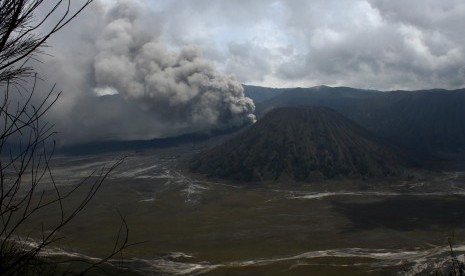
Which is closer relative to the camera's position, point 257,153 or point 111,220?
point 111,220

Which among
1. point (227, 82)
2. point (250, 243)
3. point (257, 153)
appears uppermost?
point (227, 82)

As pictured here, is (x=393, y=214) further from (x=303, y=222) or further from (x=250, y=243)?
(x=250, y=243)

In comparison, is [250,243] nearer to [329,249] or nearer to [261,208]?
[329,249]

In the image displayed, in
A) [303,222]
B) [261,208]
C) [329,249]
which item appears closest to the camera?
[329,249]

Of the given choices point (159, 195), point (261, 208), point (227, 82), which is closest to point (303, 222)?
point (261, 208)

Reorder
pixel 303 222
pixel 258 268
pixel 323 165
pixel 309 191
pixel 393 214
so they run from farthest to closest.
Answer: pixel 323 165 → pixel 309 191 → pixel 393 214 → pixel 303 222 → pixel 258 268

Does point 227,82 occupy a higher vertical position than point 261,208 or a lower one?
higher

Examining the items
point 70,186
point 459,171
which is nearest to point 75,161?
point 70,186
